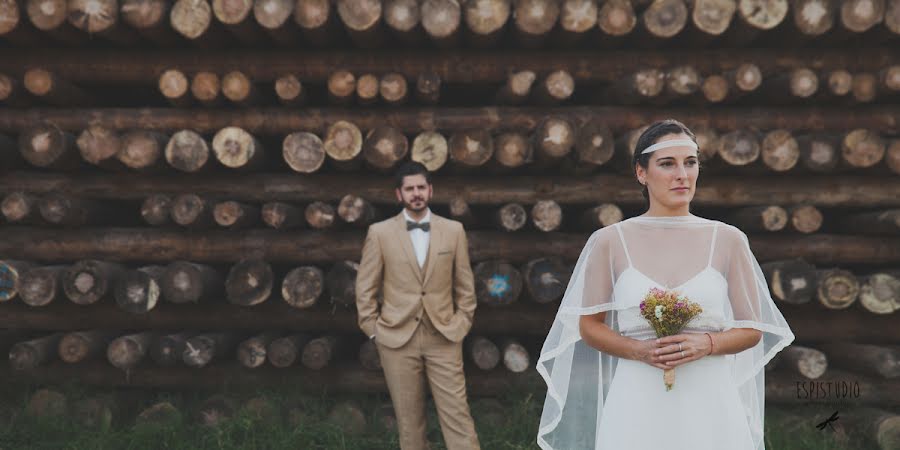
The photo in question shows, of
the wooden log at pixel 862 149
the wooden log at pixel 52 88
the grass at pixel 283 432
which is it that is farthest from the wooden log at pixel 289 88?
the wooden log at pixel 862 149

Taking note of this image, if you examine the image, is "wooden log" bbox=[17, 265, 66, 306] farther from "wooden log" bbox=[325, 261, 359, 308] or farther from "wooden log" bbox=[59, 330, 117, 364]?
"wooden log" bbox=[325, 261, 359, 308]

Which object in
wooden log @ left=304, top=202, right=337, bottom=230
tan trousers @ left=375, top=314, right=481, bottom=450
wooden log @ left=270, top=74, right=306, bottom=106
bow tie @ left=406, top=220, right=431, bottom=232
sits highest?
wooden log @ left=270, top=74, right=306, bottom=106

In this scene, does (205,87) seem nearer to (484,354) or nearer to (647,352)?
(484,354)

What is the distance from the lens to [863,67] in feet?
15.1

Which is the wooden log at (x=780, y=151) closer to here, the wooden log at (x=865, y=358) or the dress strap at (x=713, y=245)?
the wooden log at (x=865, y=358)

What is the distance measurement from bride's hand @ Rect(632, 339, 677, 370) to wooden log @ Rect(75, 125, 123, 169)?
3839 millimetres

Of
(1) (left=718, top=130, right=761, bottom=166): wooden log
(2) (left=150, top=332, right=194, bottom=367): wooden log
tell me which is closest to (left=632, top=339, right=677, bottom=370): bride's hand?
(1) (left=718, top=130, right=761, bottom=166): wooden log

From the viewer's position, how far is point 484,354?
4.43 m

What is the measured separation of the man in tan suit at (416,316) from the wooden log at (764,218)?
7.32 ft

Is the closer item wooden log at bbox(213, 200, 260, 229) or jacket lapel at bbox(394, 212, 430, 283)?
jacket lapel at bbox(394, 212, 430, 283)

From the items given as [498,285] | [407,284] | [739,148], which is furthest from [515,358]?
[739,148]

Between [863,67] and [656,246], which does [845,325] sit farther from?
[656,246]

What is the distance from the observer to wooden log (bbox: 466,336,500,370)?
174 inches

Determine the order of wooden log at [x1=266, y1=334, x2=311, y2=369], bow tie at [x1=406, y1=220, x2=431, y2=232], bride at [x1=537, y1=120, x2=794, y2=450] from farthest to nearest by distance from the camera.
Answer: wooden log at [x1=266, y1=334, x2=311, y2=369] < bow tie at [x1=406, y1=220, x2=431, y2=232] < bride at [x1=537, y1=120, x2=794, y2=450]
